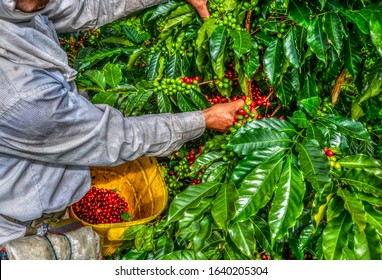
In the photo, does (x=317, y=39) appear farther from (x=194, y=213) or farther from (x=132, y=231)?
(x=132, y=231)

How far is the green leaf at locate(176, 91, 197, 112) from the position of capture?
2094 millimetres

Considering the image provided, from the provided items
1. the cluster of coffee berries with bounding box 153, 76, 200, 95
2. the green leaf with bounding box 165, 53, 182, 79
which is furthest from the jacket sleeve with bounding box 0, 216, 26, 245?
Result: the green leaf with bounding box 165, 53, 182, 79

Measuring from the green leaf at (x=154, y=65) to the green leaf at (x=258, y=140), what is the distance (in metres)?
0.79

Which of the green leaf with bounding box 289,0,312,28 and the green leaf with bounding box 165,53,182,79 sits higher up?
the green leaf with bounding box 289,0,312,28

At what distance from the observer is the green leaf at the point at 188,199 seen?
1.64m

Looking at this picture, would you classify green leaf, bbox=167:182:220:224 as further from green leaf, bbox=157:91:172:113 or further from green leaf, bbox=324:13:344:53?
green leaf, bbox=324:13:344:53

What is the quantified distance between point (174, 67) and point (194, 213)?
Result: 2.71 ft

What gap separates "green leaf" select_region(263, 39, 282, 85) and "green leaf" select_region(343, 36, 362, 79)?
0.90 feet

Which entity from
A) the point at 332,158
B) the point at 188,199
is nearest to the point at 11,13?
the point at 188,199

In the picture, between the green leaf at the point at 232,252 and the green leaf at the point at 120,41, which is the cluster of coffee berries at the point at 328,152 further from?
the green leaf at the point at 120,41

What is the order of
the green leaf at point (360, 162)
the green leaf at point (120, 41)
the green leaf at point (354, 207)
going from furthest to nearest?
the green leaf at point (120, 41) < the green leaf at point (360, 162) < the green leaf at point (354, 207)

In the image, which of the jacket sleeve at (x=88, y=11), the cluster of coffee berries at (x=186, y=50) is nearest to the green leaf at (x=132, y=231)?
the cluster of coffee berries at (x=186, y=50)

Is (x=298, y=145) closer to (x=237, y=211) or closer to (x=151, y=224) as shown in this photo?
(x=237, y=211)

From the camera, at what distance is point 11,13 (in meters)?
1.53
